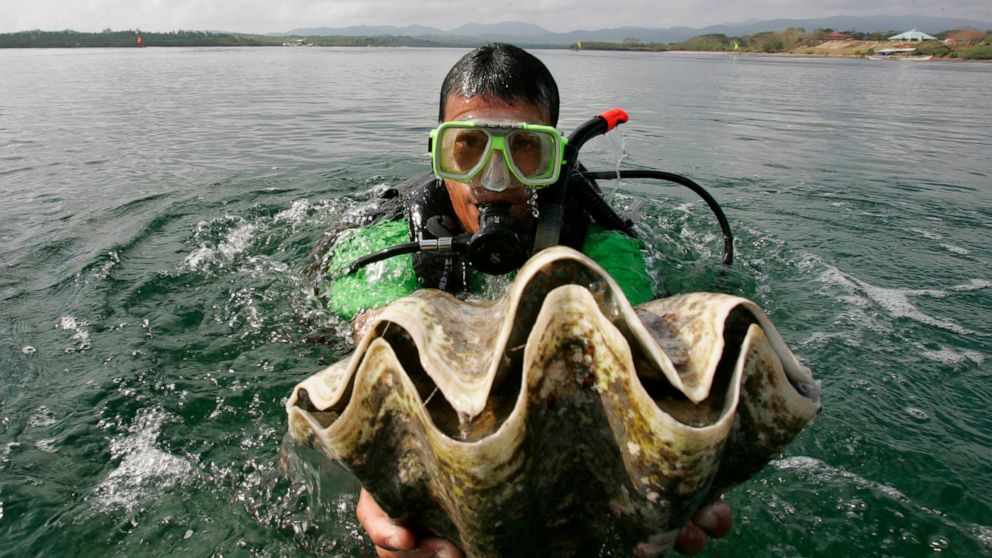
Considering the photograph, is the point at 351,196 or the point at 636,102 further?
the point at 636,102

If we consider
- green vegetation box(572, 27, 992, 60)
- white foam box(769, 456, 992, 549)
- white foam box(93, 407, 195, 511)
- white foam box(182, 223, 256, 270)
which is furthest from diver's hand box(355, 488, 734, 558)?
green vegetation box(572, 27, 992, 60)

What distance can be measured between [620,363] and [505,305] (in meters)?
0.35

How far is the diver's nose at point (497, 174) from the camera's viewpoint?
2.87 meters

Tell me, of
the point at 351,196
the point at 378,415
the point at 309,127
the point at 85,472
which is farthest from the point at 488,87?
the point at 309,127

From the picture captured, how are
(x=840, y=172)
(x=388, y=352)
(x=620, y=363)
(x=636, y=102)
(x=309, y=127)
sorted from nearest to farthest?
(x=620, y=363) < (x=388, y=352) < (x=840, y=172) < (x=309, y=127) < (x=636, y=102)

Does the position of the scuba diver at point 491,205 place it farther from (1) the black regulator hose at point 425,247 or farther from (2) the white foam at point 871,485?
(2) the white foam at point 871,485

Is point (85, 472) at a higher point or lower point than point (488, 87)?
lower

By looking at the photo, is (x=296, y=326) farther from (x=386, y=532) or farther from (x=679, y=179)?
(x=679, y=179)

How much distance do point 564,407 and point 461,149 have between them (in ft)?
6.38

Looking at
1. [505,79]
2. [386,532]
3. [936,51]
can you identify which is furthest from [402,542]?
[936,51]

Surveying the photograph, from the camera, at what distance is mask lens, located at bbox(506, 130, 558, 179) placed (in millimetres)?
2869

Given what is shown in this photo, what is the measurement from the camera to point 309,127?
13961mm

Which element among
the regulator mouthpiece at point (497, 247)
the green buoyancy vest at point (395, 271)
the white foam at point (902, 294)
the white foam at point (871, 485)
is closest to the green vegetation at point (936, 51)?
the white foam at point (902, 294)

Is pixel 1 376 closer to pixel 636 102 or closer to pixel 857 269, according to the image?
pixel 857 269
